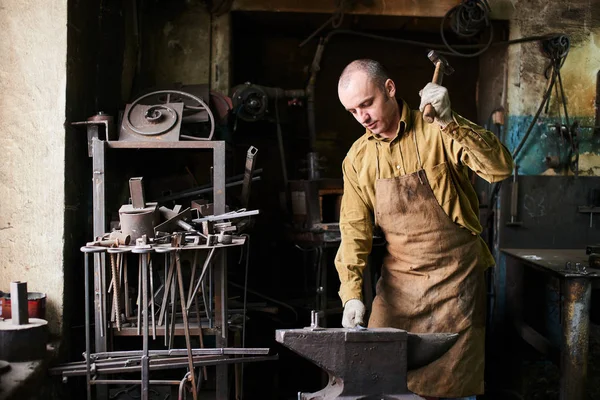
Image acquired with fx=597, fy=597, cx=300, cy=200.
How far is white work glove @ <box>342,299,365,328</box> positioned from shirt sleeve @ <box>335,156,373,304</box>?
0.06m

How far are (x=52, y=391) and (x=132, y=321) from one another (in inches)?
18.8

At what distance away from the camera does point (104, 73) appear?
340 centimetres

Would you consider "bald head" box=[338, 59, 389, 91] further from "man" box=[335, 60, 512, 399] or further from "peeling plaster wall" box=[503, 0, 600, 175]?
"peeling plaster wall" box=[503, 0, 600, 175]

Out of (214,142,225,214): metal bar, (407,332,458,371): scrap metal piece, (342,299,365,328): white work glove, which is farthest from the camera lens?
(214,142,225,214): metal bar

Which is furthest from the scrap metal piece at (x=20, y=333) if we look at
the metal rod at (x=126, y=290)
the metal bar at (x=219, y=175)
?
the metal bar at (x=219, y=175)

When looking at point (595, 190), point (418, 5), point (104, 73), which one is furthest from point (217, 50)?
point (595, 190)

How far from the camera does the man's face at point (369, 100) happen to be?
241 cm

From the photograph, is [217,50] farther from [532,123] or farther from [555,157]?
[555,157]

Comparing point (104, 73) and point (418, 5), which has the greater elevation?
point (418, 5)

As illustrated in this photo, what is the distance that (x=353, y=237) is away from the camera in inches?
103

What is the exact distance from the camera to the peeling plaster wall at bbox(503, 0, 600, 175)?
409 centimetres

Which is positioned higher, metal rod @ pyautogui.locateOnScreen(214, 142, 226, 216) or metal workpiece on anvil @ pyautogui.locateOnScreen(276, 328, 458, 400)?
metal rod @ pyautogui.locateOnScreen(214, 142, 226, 216)

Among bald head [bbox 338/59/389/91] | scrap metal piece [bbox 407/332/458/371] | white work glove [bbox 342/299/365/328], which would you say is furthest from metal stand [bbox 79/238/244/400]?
scrap metal piece [bbox 407/332/458/371]

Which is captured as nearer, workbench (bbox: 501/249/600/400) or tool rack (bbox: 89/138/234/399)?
tool rack (bbox: 89/138/234/399)
